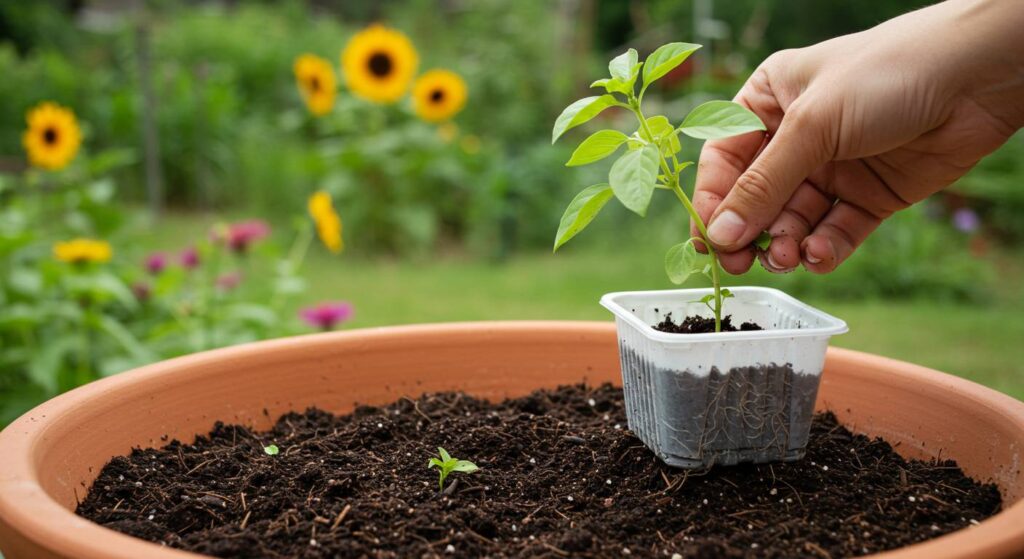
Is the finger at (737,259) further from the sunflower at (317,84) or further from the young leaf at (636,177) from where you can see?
the sunflower at (317,84)

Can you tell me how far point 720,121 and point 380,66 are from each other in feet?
11.6

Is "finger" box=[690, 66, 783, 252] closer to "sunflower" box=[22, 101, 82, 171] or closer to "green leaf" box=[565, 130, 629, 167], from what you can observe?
"green leaf" box=[565, 130, 629, 167]

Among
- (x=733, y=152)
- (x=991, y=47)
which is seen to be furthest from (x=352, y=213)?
(x=991, y=47)

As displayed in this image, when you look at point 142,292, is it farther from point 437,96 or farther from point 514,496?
point 437,96

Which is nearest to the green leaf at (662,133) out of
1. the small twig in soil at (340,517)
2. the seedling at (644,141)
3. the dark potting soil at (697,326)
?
the seedling at (644,141)

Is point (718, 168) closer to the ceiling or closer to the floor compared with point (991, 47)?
closer to the floor

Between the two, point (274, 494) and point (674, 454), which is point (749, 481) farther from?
point (274, 494)

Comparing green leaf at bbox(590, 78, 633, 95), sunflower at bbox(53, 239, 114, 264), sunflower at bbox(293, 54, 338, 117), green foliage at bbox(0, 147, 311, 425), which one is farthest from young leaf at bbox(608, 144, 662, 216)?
sunflower at bbox(293, 54, 338, 117)

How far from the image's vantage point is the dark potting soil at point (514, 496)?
891mm

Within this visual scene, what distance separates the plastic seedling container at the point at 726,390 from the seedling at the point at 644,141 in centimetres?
7

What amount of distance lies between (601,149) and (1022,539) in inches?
21.9

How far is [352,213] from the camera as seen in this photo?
4496mm

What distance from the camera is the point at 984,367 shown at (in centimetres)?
288

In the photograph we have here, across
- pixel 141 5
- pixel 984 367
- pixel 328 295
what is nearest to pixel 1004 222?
pixel 984 367
